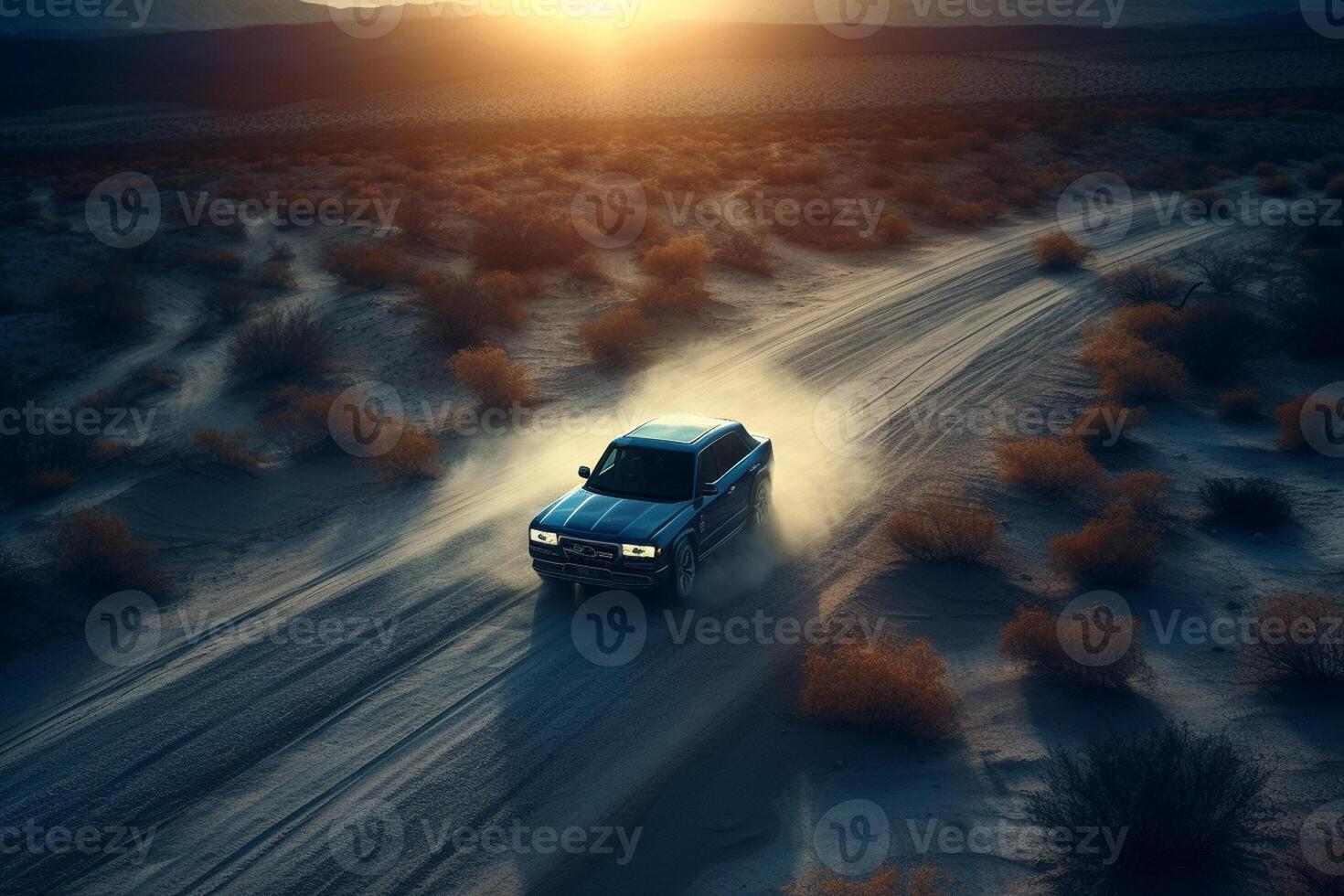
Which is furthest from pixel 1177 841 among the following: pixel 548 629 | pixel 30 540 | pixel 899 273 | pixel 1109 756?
pixel 899 273

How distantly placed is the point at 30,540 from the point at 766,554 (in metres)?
9.94

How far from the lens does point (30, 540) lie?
1309cm

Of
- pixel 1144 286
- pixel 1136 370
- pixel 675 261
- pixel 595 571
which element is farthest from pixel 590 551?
pixel 1144 286

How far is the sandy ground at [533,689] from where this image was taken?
786cm

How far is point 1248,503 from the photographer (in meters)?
13.2

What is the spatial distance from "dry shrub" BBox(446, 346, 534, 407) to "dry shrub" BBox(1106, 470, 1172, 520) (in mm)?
10779

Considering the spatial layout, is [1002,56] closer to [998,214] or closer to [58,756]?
[998,214]

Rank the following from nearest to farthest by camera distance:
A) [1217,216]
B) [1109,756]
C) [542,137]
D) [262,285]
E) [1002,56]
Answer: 1. [1109,756]
2. [262,285]
3. [1217,216]
4. [542,137]
5. [1002,56]

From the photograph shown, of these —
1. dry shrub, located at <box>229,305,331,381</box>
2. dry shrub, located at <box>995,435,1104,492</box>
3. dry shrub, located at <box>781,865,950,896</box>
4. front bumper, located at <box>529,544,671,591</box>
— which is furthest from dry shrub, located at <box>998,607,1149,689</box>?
dry shrub, located at <box>229,305,331,381</box>

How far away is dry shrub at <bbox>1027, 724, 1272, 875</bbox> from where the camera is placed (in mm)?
7031

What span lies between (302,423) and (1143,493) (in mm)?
13864

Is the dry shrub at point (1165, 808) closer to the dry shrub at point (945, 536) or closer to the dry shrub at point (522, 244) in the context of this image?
the dry shrub at point (945, 536)

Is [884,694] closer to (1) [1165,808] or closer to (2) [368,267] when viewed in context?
(1) [1165,808]

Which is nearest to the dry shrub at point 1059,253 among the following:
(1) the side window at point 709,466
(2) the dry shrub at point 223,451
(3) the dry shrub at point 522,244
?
(3) the dry shrub at point 522,244
